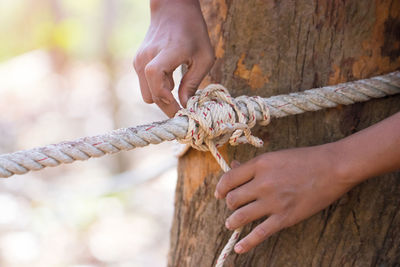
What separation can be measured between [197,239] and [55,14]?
13.5ft

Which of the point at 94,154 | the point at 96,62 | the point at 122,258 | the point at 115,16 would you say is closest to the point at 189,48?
the point at 94,154

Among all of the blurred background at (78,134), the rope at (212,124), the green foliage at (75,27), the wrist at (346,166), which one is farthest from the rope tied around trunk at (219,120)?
the green foliage at (75,27)

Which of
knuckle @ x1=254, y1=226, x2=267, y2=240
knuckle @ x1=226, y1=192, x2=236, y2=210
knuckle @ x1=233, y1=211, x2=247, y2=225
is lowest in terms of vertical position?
knuckle @ x1=254, y1=226, x2=267, y2=240

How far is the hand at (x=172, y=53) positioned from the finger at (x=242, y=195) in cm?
17

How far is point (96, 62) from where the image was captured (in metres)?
4.64

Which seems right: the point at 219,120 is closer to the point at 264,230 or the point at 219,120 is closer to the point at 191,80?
the point at 191,80

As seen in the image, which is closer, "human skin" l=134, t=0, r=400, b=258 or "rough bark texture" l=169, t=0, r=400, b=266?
"human skin" l=134, t=0, r=400, b=258

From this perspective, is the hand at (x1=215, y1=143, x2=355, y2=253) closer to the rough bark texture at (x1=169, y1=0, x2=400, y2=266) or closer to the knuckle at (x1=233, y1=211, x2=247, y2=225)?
the knuckle at (x1=233, y1=211, x2=247, y2=225)

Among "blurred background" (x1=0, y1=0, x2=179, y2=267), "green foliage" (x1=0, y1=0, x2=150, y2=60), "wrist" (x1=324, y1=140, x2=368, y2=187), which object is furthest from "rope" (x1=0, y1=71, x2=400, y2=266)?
"green foliage" (x1=0, y1=0, x2=150, y2=60)

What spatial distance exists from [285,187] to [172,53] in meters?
0.28

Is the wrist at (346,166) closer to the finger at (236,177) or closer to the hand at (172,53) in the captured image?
the finger at (236,177)

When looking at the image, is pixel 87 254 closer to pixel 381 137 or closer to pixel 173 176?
pixel 173 176

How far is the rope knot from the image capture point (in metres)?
0.78

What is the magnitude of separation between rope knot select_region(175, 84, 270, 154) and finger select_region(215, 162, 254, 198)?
0.05 meters
